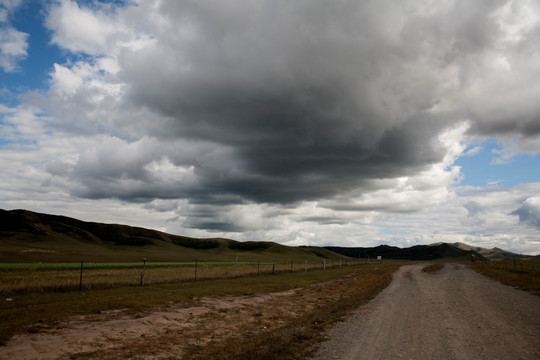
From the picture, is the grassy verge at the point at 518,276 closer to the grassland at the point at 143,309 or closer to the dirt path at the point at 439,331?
the dirt path at the point at 439,331

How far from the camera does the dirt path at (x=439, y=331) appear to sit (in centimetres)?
1002

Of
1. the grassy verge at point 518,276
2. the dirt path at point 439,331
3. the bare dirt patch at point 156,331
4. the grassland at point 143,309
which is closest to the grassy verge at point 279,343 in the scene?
the grassland at point 143,309

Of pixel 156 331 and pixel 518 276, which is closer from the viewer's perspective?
pixel 156 331

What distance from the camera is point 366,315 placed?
1645 cm

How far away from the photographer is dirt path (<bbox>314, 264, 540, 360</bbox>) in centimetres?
1002

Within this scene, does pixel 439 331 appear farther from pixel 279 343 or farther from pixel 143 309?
pixel 143 309

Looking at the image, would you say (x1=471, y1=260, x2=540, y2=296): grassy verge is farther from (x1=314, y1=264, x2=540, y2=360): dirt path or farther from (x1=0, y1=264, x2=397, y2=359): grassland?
(x1=0, y1=264, x2=397, y2=359): grassland

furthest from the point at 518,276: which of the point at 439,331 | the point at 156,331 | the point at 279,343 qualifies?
the point at 156,331

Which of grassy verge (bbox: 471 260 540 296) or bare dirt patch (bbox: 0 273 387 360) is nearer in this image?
bare dirt patch (bbox: 0 273 387 360)

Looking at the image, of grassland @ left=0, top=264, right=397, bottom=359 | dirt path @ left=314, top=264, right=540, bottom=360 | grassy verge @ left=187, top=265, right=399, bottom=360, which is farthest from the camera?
grassland @ left=0, top=264, right=397, bottom=359

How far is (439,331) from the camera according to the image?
12797mm

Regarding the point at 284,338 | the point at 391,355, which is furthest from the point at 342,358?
the point at 284,338

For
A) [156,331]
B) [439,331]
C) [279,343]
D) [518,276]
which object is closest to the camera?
[279,343]

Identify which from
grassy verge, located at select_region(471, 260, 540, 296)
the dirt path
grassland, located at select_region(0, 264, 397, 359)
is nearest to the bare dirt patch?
grassland, located at select_region(0, 264, 397, 359)
